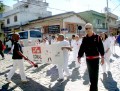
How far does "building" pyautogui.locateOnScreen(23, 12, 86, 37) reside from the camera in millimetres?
36000

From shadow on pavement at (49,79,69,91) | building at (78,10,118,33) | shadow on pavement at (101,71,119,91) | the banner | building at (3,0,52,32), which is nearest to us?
shadow on pavement at (101,71,119,91)

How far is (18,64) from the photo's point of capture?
8.19 meters

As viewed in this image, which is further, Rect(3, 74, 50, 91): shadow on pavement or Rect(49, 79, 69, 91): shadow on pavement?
Rect(3, 74, 50, 91): shadow on pavement

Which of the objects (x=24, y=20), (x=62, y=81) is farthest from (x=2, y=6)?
(x=24, y=20)

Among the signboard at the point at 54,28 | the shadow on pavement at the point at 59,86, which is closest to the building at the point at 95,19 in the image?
the signboard at the point at 54,28

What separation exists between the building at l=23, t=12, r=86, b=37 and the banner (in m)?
23.7

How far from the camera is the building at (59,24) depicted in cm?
3600

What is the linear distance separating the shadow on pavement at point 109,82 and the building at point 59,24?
25.5 meters

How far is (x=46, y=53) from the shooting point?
954cm

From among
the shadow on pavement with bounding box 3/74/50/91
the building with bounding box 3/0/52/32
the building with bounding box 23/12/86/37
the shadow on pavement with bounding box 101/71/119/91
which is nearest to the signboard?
the building with bounding box 23/12/86/37

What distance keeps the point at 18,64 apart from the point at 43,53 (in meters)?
1.83

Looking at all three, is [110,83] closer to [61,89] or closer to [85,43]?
[61,89]

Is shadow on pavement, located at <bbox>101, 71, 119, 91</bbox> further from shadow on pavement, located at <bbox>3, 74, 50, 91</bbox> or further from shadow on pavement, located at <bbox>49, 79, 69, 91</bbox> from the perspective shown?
shadow on pavement, located at <bbox>3, 74, 50, 91</bbox>

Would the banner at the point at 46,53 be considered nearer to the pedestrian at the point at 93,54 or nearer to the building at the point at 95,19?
the pedestrian at the point at 93,54
